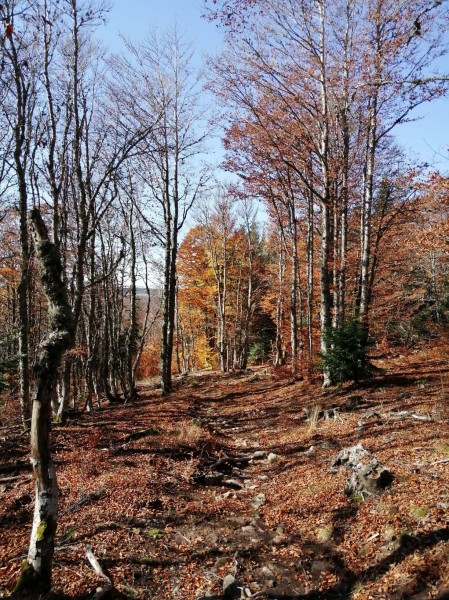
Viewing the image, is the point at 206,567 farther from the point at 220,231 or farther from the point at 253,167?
the point at 220,231

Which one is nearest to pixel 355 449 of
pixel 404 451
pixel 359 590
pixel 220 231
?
pixel 404 451

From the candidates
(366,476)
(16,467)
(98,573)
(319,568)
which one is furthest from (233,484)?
(16,467)

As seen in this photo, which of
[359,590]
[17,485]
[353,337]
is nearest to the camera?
[359,590]

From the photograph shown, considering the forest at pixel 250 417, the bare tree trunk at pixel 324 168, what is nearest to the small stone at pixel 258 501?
the forest at pixel 250 417

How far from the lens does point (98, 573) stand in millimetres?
4258

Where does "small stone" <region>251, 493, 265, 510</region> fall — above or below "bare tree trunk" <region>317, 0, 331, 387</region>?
below

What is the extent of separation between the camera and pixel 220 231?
2691 cm

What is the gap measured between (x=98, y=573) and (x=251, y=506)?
2.58 meters

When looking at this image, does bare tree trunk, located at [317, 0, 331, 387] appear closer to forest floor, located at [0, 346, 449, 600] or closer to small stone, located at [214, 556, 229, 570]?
forest floor, located at [0, 346, 449, 600]

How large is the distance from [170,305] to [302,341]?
27.7ft

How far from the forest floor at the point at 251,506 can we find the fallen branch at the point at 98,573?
0.07 m

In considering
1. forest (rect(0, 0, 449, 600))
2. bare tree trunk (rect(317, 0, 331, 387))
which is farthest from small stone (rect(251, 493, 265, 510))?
bare tree trunk (rect(317, 0, 331, 387))

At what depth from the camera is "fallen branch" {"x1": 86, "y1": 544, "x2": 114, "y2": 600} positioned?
3.92 m

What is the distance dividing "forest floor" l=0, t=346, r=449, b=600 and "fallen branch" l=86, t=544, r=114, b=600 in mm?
70
